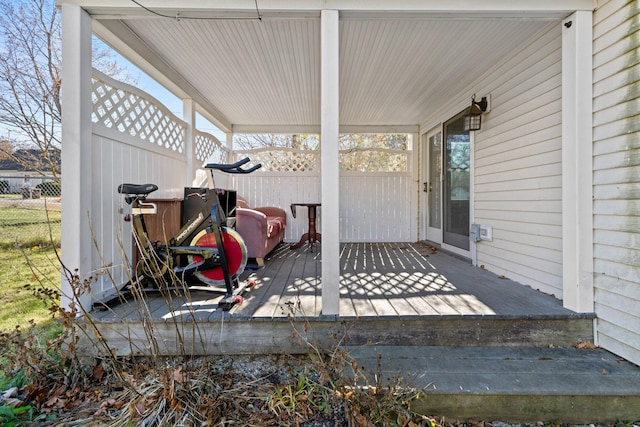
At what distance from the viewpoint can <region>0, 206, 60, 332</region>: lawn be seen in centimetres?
273

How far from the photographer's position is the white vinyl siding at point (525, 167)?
2.39 metres

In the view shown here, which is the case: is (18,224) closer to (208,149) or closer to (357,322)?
(208,149)

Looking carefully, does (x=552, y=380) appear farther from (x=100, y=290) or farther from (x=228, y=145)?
(x=228, y=145)

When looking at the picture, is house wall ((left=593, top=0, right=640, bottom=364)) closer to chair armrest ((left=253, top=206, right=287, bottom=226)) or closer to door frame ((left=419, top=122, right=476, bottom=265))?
door frame ((left=419, top=122, right=476, bottom=265))

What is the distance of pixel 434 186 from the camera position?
4.83 m

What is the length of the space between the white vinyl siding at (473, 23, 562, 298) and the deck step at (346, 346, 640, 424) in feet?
2.72

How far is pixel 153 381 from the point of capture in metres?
1.58

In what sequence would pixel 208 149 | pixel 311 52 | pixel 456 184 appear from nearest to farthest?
pixel 311 52, pixel 456 184, pixel 208 149

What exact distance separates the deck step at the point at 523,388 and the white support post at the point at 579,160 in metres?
0.50

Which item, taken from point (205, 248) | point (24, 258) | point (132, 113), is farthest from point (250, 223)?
point (24, 258)

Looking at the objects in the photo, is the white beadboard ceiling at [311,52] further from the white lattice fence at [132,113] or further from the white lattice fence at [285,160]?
the white lattice fence at [285,160]

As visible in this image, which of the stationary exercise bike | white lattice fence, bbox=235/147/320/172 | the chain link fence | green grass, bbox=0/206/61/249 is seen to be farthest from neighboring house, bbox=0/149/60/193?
the stationary exercise bike

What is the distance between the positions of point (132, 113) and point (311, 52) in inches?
72.3

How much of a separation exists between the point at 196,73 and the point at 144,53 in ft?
2.07
